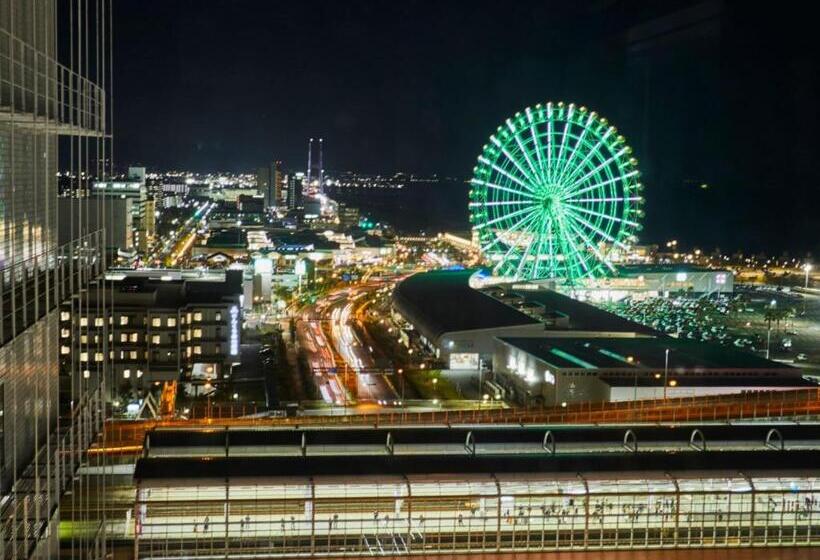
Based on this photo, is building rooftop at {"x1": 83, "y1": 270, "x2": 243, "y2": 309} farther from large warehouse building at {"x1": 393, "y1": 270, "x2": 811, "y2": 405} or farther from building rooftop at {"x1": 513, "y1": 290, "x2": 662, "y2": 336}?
building rooftop at {"x1": 513, "y1": 290, "x2": 662, "y2": 336}

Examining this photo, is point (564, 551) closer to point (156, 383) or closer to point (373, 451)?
point (373, 451)

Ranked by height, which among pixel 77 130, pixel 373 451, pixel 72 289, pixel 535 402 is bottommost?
pixel 535 402

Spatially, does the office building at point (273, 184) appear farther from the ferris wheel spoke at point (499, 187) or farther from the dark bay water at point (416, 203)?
the ferris wheel spoke at point (499, 187)

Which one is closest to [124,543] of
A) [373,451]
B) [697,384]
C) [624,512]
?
[373,451]

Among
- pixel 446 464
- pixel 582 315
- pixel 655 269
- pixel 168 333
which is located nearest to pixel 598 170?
pixel 582 315

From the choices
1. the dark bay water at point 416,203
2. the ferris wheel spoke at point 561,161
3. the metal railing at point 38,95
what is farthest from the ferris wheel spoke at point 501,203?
the dark bay water at point 416,203

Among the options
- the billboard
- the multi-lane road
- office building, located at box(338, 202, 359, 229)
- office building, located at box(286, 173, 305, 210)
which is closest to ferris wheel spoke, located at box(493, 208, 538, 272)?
the multi-lane road
